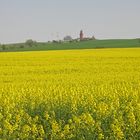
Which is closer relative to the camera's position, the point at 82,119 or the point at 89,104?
the point at 82,119

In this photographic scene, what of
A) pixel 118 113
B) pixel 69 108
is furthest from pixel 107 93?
pixel 118 113

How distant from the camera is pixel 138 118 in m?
7.71

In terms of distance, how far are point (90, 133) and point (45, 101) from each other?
12.7ft

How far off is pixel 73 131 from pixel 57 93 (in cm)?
465

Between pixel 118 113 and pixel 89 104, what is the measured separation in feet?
4.81

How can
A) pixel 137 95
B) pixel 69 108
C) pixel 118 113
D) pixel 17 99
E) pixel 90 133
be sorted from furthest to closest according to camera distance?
pixel 17 99 → pixel 137 95 → pixel 69 108 → pixel 118 113 → pixel 90 133

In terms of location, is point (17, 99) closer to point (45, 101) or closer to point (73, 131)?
point (45, 101)

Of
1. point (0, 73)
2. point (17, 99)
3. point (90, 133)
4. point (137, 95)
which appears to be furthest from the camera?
point (0, 73)

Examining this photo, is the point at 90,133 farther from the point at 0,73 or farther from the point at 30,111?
the point at 0,73

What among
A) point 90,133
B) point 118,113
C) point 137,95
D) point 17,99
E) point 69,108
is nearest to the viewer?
point 90,133

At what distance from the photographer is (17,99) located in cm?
1158

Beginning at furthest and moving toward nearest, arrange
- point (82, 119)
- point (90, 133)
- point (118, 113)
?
point (118, 113)
point (82, 119)
point (90, 133)

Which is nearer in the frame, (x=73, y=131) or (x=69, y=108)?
(x=73, y=131)

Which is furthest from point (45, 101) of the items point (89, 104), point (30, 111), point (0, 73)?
point (0, 73)
